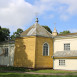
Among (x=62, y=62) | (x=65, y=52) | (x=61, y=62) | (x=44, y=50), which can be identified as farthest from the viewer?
(x=44, y=50)

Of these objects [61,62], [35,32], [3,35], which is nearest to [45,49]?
[35,32]

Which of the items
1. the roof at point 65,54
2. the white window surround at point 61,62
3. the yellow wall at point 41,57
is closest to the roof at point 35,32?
the yellow wall at point 41,57

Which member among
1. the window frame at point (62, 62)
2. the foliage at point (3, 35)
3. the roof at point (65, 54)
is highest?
the foliage at point (3, 35)

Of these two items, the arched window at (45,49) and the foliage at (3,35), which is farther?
the foliage at (3,35)

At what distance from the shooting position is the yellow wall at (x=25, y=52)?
2386 cm

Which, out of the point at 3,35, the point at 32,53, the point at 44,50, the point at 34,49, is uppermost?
the point at 3,35

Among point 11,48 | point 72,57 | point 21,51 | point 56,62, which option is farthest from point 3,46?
point 72,57

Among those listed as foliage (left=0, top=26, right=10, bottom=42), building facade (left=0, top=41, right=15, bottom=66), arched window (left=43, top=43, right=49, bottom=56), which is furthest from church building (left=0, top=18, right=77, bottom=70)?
foliage (left=0, top=26, right=10, bottom=42)

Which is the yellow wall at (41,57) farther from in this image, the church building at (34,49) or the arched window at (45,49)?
the arched window at (45,49)

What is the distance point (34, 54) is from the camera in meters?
23.5

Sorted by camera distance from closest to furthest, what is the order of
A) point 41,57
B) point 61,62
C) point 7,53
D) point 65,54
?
point 61,62 < point 65,54 < point 41,57 < point 7,53

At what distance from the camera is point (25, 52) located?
24875mm

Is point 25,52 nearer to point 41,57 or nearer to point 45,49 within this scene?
point 41,57

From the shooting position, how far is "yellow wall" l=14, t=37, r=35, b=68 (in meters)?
23.9
